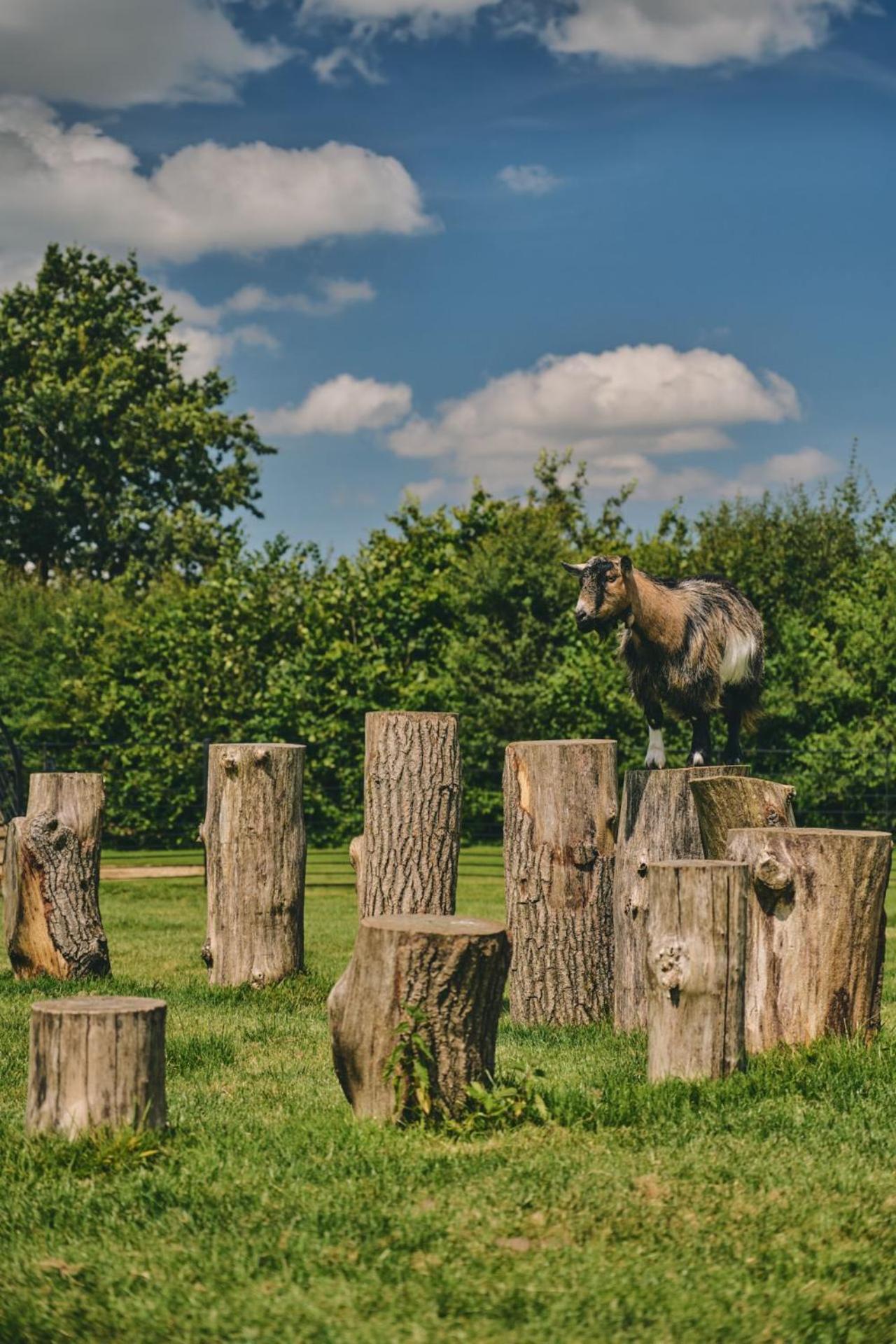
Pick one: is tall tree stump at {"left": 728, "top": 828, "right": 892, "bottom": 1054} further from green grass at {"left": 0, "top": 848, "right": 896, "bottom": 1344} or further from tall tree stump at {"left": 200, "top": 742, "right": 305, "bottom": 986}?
tall tree stump at {"left": 200, "top": 742, "right": 305, "bottom": 986}

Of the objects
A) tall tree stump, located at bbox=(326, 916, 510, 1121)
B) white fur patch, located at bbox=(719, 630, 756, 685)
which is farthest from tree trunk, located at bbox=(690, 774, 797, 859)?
tall tree stump, located at bbox=(326, 916, 510, 1121)

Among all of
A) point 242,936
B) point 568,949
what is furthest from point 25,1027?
point 568,949

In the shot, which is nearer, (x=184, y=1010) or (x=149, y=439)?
(x=184, y=1010)

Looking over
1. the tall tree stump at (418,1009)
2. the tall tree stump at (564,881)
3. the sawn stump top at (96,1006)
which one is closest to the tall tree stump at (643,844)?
the tall tree stump at (564,881)

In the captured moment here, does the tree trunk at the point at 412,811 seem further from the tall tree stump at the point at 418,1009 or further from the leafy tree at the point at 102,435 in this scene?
the leafy tree at the point at 102,435

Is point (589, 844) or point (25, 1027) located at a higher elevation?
point (589, 844)

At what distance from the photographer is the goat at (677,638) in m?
7.60

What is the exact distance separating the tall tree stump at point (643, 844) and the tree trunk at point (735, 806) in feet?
1.41

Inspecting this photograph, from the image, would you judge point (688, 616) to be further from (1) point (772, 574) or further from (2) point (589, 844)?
(1) point (772, 574)

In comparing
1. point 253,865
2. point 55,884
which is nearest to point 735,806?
point 253,865

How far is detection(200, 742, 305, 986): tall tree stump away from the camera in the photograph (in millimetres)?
10148

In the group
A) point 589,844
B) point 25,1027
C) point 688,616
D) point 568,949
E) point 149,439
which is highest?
point 149,439

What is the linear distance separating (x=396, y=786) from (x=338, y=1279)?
4979 mm

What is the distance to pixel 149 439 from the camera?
42.2 metres
